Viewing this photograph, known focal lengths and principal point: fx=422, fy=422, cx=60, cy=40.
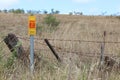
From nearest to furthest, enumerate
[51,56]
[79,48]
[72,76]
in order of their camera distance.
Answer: [72,76] → [51,56] → [79,48]

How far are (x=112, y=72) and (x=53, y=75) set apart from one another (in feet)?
3.78

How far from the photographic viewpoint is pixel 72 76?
616 cm

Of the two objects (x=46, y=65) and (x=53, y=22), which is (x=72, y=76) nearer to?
(x=46, y=65)

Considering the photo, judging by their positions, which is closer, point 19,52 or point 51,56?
point 19,52

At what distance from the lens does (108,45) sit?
1198 cm

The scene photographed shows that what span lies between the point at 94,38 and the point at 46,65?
5918 millimetres

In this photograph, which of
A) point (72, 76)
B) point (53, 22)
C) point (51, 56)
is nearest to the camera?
point (72, 76)

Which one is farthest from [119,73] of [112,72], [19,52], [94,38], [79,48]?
[94,38]

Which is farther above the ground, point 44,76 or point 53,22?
point 44,76

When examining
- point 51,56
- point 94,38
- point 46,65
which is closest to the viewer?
point 46,65

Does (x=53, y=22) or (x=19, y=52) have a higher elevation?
(x=19, y=52)

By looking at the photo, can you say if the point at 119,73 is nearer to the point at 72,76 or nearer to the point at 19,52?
the point at 72,76

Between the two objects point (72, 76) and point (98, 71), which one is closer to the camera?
point (72, 76)

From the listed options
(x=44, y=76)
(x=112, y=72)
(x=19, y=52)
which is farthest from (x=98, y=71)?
(x=19, y=52)
